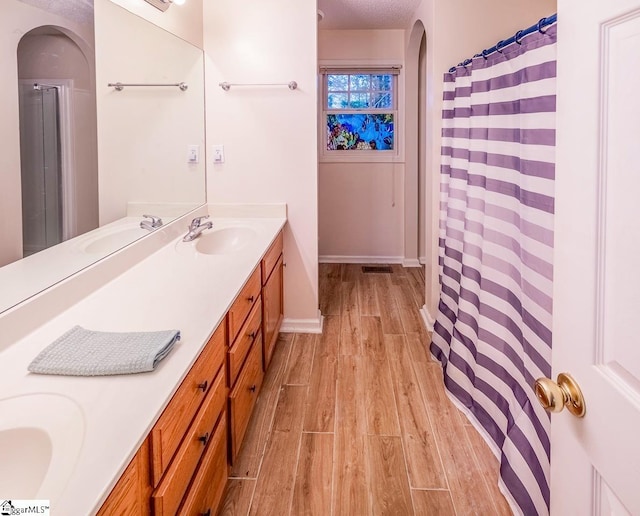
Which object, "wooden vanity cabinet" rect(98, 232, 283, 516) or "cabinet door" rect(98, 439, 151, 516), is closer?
"cabinet door" rect(98, 439, 151, 516)

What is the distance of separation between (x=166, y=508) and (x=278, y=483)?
86 cm

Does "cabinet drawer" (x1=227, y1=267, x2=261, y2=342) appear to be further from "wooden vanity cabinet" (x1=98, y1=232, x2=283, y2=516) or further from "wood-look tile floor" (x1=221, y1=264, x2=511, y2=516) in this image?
"wood-look tile floor" (x1=221, y1=264, x2=511, y2=516)

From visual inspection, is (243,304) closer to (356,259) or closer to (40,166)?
(40,166)

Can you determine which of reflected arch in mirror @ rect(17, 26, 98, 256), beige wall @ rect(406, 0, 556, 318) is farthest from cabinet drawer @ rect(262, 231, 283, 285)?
beige wall @ rect(406, 0, 556, 318)

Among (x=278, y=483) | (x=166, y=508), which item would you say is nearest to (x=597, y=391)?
(x=166, y=508)

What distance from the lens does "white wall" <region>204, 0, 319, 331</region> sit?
3.10m

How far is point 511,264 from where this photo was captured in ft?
6.55

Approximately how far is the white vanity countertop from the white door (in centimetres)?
71

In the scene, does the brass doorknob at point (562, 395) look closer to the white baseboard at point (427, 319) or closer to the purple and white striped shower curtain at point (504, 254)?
the purple and white striped shower curtain at point (504, 254)

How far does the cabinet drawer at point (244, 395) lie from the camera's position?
1.82 m

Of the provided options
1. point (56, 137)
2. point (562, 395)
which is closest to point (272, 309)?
point (56, 137)

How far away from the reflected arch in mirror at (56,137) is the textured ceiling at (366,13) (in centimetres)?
292

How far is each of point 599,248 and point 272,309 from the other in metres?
2.29

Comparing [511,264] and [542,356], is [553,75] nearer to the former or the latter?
[511,264]
